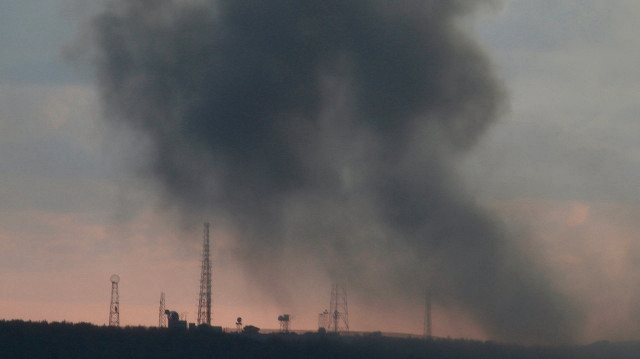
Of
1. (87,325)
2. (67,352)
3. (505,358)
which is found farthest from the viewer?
(505,358)

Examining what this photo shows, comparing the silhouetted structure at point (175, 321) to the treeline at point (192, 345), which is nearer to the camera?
the treeline at point (192, 345)

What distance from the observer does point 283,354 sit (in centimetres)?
14838

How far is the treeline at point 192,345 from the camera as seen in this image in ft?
436

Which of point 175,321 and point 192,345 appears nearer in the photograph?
point 192,345

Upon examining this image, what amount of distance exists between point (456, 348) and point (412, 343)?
629cm

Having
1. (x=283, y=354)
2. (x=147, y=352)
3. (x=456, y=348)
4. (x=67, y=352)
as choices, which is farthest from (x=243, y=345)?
(x=456, y=348)

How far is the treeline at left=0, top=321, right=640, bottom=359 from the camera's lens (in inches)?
5231

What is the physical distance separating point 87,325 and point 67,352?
15926mm

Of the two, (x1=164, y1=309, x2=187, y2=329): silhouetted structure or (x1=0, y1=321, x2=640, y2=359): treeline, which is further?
(x1=164, y1=309, x2=187, y2=329): silhouetted structure

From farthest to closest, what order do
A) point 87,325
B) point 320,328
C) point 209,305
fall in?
point 320,328
point 209,305
point 87,325

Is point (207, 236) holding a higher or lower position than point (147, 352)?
higher

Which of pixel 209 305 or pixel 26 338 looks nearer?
pixel 26 338

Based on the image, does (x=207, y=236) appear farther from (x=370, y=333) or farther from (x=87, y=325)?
(x=370, y=333)

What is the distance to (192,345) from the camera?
144375 millimetres
